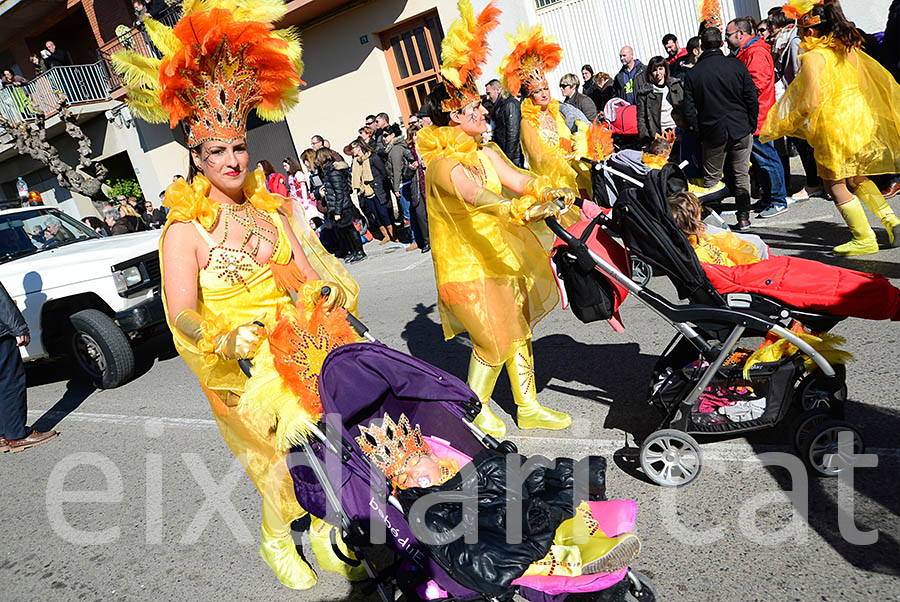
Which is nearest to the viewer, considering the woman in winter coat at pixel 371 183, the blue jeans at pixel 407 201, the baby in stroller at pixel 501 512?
the baby in stroller at pixel 501 512

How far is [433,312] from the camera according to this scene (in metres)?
7.27

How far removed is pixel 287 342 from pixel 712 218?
314cm

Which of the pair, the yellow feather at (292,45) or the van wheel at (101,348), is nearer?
the yellow feather at (292,45)

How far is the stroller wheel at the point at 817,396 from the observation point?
10.3 feet

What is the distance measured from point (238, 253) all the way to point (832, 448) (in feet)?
9.78

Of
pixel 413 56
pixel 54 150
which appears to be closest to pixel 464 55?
pixel 413 56

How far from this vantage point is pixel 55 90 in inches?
853

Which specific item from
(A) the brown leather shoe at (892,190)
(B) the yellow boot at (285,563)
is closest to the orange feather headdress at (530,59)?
(B) the yellow boot at (285,563)

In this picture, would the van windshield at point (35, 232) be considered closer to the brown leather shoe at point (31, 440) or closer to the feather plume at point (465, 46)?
the brown leather shoe at point (31, 440)

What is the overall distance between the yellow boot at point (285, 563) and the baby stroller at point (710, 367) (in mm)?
1907

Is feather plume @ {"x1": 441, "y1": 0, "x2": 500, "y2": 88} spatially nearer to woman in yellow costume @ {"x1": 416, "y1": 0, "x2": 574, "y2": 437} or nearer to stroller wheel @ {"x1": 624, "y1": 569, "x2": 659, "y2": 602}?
woman in yellow costume @ {"x1": 416, "y1": 0, "x2": 574, "y2": 437}

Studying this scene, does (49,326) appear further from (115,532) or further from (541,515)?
(541,515)

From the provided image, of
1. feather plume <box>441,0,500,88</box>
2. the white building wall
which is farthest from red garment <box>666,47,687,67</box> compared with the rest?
feather plume <box>441,0,500,88</box>

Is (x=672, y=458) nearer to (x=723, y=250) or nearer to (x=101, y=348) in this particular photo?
(x=723, y=250)
